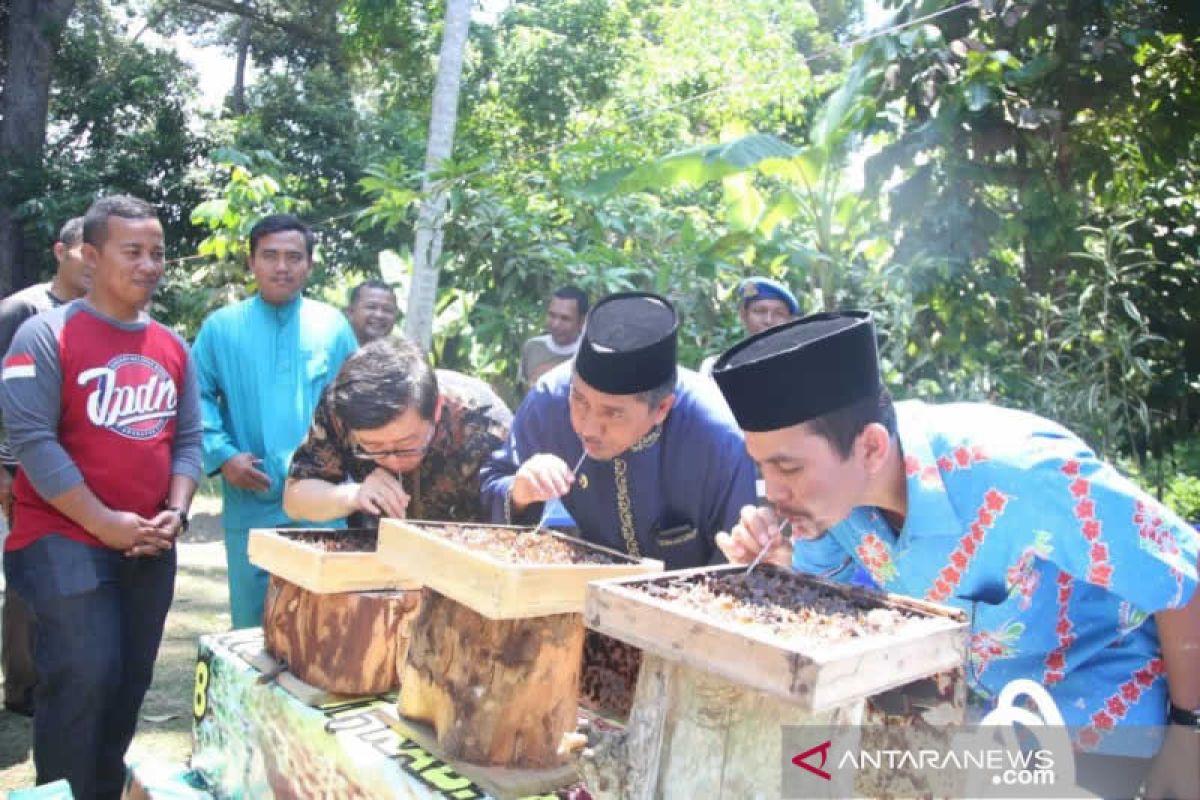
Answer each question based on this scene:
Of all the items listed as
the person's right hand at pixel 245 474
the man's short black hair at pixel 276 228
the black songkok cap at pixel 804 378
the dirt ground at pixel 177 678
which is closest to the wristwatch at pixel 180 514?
the person's right hand at pixel 245 474

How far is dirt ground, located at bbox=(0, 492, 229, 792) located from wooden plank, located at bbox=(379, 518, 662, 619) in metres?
1.40

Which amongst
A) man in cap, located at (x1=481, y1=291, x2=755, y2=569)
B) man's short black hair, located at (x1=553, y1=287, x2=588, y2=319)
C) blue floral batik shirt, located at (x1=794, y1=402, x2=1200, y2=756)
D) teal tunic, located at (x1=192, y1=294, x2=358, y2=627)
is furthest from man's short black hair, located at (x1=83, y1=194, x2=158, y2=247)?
man's short black hair, located at (x1=553, y1=287, x2=588, y2=319)

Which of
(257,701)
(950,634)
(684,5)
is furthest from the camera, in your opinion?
(684,5)

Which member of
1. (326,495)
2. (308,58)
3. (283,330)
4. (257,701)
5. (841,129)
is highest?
(308,58)

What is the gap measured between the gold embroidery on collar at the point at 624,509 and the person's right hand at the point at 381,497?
0.57m

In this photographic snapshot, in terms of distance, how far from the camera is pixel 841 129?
6090 millimetres

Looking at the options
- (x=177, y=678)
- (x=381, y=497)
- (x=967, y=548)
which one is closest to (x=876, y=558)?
(x=967, y=548)

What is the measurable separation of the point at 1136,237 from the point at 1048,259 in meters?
0.57

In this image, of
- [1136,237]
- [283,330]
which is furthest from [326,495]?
[1136,237]

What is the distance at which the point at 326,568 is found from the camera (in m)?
2.21

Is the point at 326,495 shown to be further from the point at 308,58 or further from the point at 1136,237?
the point at 308,58

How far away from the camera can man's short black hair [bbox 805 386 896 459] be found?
1.73 m

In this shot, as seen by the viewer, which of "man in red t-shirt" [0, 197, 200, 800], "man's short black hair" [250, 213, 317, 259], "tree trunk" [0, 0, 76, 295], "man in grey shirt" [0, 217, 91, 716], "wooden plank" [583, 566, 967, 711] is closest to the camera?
"wooden plank" [583, 566, 967, 711]

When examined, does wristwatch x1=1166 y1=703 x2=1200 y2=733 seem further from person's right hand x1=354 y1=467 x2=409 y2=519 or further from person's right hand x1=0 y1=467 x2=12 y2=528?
person's right hand x1=0 y1=467 x2=12 y2=528
